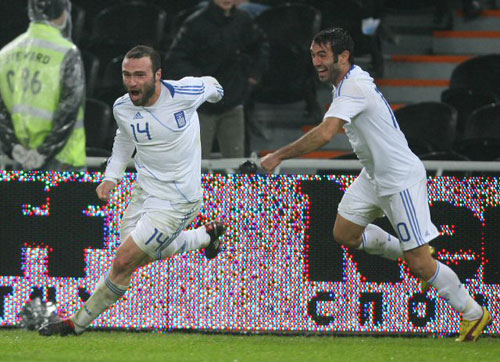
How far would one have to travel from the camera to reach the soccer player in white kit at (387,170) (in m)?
6.55

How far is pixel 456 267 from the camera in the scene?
7.07 metres

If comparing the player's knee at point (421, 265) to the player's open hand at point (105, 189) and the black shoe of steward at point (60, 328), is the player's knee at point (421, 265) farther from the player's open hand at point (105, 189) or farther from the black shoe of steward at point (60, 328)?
the black shoe of steward at point (60, 328)

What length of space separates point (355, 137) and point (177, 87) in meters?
1.10

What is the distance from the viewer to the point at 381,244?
685 cm

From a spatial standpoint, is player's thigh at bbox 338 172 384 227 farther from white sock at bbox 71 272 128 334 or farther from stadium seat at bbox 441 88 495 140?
stadium seat at bbox 441 88 495 140

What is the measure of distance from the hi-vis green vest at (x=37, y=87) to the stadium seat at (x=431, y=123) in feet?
11.0

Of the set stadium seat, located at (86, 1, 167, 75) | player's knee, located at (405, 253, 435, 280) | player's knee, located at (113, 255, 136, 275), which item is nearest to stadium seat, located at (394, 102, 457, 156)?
stadium seat, located at (86, 1, 167, 75)

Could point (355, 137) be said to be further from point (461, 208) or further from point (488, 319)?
point (488, 319)

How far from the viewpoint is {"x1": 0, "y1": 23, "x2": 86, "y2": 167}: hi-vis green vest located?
779cm

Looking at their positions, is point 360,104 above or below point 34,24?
below

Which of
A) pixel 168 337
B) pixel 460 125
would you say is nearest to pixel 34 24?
pixel 168 337

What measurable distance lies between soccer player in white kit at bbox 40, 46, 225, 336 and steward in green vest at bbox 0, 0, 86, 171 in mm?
1133

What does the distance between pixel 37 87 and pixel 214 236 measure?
177 cm

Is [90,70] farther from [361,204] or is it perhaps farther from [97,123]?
[361,204]
